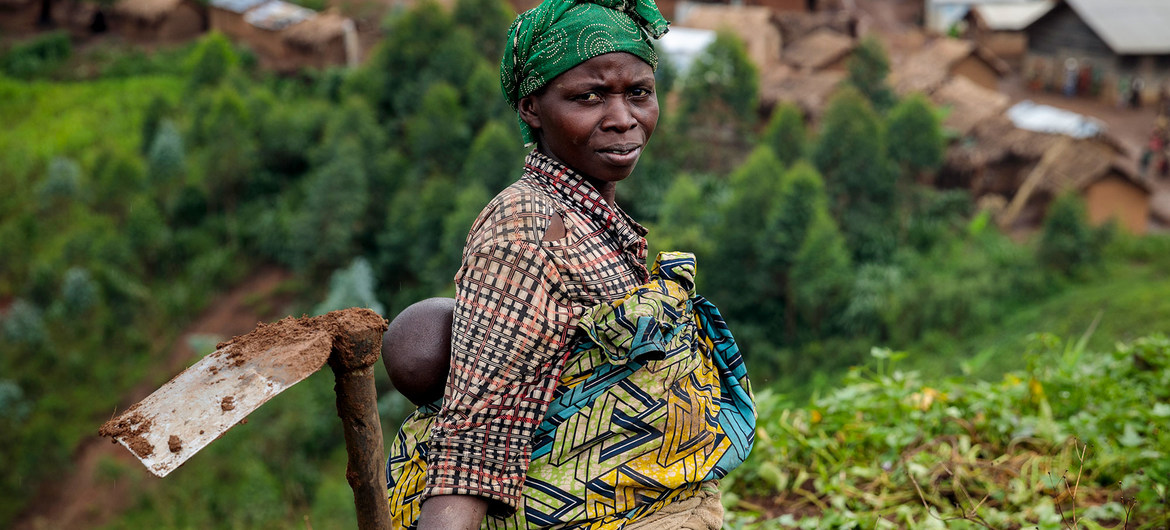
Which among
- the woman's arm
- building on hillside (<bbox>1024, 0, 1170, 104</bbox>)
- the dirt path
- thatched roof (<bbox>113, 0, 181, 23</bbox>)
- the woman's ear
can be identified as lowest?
the dirt path

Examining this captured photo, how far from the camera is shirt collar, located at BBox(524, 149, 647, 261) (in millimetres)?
1943

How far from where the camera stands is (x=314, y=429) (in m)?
17.3

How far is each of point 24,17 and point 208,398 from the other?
32430 mm

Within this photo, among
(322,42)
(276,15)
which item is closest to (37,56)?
(276,15)

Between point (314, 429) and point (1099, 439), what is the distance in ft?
51.5

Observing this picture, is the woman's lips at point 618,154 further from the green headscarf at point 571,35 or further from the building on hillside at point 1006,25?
the building on hillside at point 1006,25

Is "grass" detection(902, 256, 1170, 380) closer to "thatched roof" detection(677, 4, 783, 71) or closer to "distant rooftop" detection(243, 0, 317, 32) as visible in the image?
"thatched roof" detection(677, 4, 783, 71)

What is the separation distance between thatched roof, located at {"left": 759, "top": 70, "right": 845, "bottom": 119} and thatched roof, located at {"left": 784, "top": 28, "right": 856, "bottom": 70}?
32.0 inches

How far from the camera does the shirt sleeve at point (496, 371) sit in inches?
67.1

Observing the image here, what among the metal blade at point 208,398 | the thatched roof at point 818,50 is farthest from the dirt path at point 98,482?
the metal blade at point 208,398

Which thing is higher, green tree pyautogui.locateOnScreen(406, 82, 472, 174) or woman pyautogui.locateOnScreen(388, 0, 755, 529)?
woman pyautogui.locateOnScreen(388, 0, 755, 529)

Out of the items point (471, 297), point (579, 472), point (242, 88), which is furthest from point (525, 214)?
point (242, 88)

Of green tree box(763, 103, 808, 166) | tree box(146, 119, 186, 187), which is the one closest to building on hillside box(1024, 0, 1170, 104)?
green tree box(763, 103, 808, 166)

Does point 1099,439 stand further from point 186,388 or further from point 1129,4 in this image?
point 1129,4
